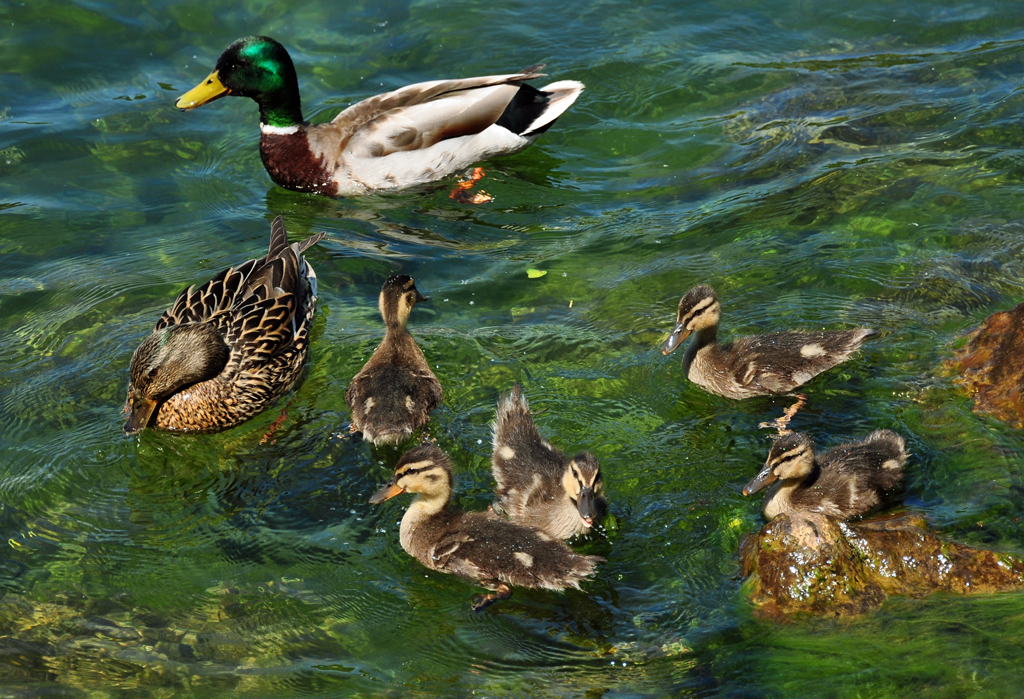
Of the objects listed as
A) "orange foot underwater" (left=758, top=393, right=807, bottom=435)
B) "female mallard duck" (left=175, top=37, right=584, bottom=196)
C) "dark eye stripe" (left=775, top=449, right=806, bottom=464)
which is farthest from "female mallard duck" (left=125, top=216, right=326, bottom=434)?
"dark eye stripe" (left=775, top=449, right=806, bottom=464)

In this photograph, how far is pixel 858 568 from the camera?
4.86m

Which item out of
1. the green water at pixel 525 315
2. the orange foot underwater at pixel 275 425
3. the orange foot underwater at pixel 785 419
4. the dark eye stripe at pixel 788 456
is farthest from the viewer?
the orange foot underwater at pixel 275 425

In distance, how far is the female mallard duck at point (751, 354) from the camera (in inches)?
248

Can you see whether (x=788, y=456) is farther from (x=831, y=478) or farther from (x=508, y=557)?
(x=508, y=557)

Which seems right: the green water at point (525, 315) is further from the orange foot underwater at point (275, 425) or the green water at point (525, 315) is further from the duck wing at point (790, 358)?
the duck wing at point (790, 358)

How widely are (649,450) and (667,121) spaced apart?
492 centimetres

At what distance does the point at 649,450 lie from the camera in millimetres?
6043

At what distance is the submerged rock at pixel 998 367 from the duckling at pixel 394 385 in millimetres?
3354

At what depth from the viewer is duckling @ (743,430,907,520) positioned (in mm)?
5367

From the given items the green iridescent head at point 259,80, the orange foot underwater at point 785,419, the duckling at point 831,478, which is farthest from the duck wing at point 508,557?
the green iridescent head at point 259,80

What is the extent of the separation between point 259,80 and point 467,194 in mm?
2296

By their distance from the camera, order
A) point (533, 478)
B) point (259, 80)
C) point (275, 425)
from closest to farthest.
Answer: point (533, 478) → point (275, 425) → point (259, 80)

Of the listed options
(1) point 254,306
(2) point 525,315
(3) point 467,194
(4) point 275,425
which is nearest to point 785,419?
(2) point 525,315

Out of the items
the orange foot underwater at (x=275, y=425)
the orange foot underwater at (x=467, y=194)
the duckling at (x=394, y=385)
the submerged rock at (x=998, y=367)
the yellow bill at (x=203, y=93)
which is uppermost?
the yellow bill at (x=203, y=93)
